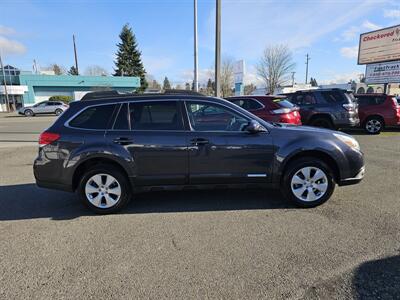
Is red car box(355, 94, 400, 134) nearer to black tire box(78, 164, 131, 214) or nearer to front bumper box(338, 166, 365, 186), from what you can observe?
front bumper box(338, 166, 365, 186)

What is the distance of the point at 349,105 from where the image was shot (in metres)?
10.8

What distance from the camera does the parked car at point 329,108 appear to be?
10781mm

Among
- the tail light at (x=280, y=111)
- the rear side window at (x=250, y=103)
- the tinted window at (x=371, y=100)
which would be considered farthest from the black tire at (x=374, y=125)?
the rear side window at (x=250, y=103)

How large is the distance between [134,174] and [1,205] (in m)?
2.46

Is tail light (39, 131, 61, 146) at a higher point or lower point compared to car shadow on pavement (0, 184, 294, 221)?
higher

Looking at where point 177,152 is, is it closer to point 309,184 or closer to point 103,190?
point 103,190

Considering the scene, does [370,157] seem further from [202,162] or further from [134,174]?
[134,174]

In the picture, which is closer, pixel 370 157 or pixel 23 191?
pixel 23 191

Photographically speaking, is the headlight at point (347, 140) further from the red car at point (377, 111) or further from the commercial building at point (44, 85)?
the commercial building at point (44, 85)

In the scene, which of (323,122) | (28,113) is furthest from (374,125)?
(28,113)

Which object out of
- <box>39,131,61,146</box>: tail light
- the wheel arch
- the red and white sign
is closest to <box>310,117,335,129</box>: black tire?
the wheel arch

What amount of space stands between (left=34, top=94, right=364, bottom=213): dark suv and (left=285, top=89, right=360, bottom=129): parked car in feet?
23.0

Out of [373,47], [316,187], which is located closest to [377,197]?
[316,187]

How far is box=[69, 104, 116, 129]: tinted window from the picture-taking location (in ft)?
14.3
